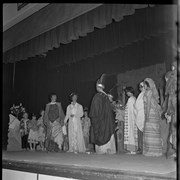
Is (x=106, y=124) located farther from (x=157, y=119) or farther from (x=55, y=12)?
(x=55, y=12)

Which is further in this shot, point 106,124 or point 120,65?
point 120,65

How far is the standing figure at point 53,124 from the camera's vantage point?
4.49m

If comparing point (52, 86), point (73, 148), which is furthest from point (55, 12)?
point (73, 148)

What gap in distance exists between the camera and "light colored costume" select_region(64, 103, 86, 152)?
4.61 metres

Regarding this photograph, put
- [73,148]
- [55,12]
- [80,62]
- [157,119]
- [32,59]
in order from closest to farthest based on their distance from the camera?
[55,12] → [157,119] → [32,59] → [73,148] → [80,62]

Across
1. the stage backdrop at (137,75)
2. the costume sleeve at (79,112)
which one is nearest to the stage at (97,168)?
the costume sleeve at (79,112)

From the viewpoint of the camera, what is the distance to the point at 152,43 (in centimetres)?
419

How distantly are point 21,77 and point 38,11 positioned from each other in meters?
0.98

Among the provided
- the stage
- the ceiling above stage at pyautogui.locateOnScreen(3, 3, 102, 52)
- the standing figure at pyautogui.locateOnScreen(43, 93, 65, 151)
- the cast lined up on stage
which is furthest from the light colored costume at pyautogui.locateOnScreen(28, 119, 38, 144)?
the ceiling above stage at pyautogui.locateOnScreen(3, 3, 102, 52)

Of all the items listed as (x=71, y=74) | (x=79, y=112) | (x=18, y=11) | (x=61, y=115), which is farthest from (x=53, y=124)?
(x=18, y=11)

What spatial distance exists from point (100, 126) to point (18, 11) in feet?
6.49

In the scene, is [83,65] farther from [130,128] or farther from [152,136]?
[152,136]

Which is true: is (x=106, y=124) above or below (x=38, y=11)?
below

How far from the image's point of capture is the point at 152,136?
371 centimetres
